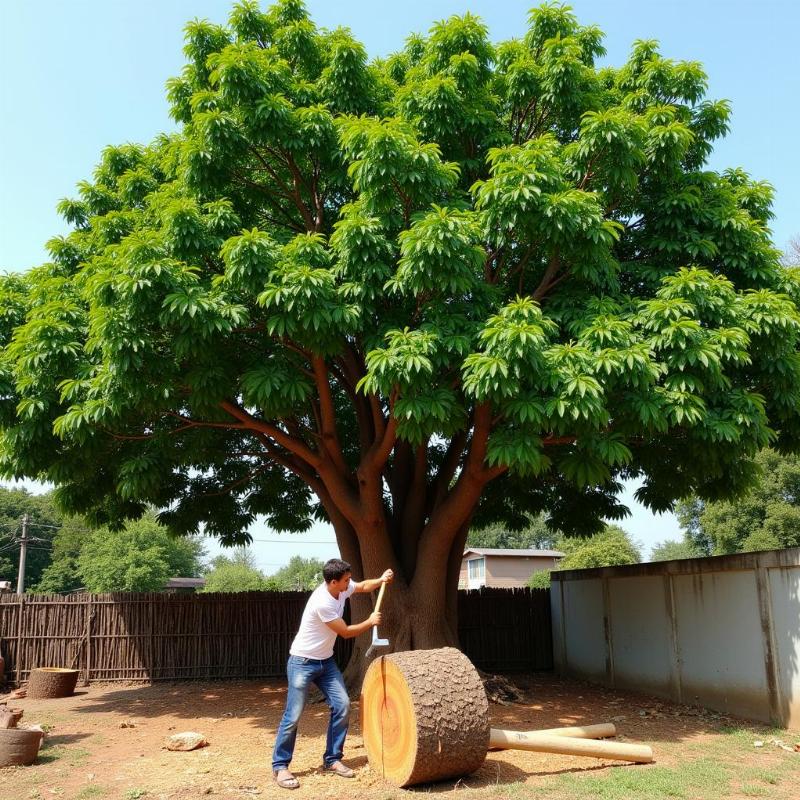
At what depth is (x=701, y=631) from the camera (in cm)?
1123

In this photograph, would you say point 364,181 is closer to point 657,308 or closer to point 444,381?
point 444,381

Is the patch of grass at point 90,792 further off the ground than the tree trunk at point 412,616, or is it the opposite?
the tree trunk at point 412,616

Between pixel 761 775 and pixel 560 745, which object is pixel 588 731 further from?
pixel 761 775

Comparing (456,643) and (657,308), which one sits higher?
(657,308)

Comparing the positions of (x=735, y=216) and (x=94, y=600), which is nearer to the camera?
(x=735, y=216)

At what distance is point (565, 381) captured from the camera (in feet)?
26.1

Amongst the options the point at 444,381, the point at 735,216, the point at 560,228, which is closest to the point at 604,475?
the point at 444,381

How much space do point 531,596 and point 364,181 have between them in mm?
11569

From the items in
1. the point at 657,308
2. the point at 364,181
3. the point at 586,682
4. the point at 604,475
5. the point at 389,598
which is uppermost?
the point at 364,181

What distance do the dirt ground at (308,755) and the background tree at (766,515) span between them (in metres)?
26.9

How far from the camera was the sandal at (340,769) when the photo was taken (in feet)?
22.5

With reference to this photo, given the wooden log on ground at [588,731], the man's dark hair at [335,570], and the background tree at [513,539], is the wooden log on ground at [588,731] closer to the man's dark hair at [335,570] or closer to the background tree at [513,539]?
the man's dark hair at [335,570]

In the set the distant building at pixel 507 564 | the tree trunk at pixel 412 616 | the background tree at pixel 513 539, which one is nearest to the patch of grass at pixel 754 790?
the tree trunk at pixel 412 616

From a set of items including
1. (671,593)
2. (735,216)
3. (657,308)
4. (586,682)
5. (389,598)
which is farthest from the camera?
(586,682)
